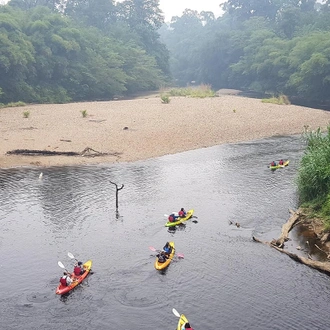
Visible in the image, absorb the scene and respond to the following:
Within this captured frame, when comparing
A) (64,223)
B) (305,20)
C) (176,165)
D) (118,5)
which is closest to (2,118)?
(176,165)

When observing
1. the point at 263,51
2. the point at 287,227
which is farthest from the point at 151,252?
the point at 263,51

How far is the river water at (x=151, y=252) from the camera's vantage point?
15016 millimetres

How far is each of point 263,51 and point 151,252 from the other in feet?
247

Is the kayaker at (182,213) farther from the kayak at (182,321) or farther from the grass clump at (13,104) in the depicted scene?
the grass clump at (13,104)

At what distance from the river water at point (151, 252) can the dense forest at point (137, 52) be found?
113 feet

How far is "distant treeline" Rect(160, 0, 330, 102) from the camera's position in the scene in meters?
71.9

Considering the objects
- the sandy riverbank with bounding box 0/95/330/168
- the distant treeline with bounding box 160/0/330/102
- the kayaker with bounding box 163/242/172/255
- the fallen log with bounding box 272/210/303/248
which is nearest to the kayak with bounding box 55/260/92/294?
the kayaker with bounding box 163/242/172/255

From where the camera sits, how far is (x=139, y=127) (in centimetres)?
4244

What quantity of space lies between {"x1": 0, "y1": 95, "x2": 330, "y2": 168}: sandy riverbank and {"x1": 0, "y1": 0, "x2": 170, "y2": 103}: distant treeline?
769cm

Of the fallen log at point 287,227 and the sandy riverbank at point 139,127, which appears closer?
the fallen log at point 287,227

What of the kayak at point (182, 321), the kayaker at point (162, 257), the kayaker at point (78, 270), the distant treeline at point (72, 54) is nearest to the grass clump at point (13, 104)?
the distant treeline at point (72, 54)

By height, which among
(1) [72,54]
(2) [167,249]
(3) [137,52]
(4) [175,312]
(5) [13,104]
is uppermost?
(3) [137,52]

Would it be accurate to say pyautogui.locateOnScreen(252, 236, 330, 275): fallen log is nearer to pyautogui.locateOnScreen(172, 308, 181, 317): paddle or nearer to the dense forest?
pyautogui.locateOnScreen(172, 308, 181, 317): paddle

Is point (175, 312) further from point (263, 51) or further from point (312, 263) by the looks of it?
point (263, 51)
